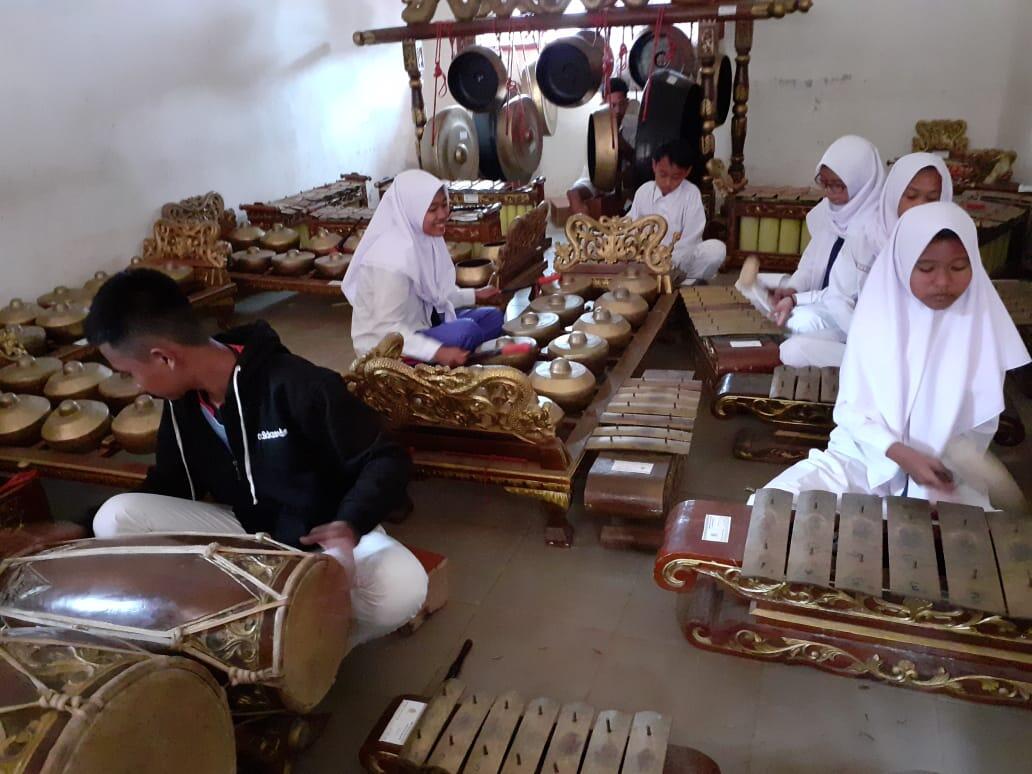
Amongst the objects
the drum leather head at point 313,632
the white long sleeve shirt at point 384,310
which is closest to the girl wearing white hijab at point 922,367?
the drum leather head at point 313,632

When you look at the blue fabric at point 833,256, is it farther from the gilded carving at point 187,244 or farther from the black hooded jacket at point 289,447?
the gilded carving at point 187,244

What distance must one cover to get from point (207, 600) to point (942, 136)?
6.34 meters

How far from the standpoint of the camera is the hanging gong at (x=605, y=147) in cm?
563

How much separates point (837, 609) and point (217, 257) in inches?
153

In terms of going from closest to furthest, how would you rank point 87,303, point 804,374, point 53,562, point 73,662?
1. point 73,662
2. point 53,562
3. point 804,374
4. point 87,303

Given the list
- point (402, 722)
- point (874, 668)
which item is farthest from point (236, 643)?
point (874, 668)

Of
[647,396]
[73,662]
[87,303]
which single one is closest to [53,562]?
[73,662]

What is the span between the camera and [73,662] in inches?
45.2

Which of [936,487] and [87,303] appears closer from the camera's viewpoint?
[936,487]

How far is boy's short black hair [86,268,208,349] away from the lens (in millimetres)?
1511

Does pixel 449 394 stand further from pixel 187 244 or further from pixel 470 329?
pixel 187 244

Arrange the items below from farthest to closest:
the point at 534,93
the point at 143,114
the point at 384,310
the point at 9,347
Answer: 1. the point at 534,93
2. the point at 143,114
3. the point at 9,347
4. the point at 384,310

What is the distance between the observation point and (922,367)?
1986 millimetres

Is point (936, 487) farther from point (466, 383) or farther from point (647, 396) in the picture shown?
point (466, 383)
